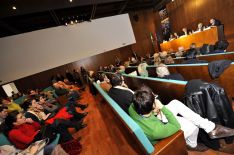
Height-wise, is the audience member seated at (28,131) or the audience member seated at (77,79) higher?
the audience member seated at (28,131)

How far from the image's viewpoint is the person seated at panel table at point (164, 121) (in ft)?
4.18

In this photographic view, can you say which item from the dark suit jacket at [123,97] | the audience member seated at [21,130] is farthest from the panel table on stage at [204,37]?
the audience member seated at [21,130]

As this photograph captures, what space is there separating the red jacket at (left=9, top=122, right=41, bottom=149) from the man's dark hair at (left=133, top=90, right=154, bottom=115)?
1.80 m

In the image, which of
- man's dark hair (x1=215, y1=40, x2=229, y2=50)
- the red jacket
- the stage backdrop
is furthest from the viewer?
the stage backdrop

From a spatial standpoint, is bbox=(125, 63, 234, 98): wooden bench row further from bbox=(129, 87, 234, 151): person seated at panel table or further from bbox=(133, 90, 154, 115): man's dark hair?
bbox=(133, 90, 154, 115): man's dark hair

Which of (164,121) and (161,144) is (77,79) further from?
(161,144)

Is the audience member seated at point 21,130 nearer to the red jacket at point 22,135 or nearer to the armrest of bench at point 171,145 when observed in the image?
the red jacket at point 22,135

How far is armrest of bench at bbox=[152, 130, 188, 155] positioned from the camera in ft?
3.92

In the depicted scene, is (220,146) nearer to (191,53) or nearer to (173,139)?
(173,139)

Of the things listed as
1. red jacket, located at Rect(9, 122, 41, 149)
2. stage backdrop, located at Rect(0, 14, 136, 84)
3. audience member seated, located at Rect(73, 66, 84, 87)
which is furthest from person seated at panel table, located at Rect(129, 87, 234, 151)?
stage backdrop, located at Rect(0, 14, 136, 84)

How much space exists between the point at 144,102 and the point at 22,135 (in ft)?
6.32

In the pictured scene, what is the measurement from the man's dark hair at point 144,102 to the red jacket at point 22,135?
180 cm

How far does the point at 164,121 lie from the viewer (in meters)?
1.40

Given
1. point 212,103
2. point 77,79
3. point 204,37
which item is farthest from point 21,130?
point 204,37
